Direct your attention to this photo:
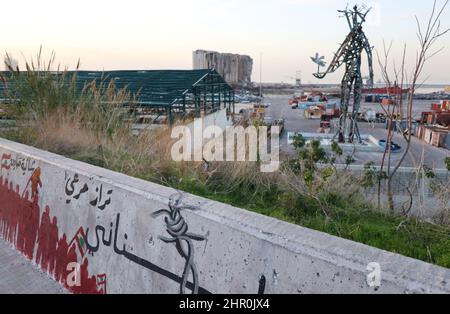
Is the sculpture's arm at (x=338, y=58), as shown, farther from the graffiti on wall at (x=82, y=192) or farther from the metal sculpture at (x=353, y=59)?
the graffiti on wall at (x=82, y=192)

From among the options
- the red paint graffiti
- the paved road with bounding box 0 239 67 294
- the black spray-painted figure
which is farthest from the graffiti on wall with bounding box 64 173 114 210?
the paved road with bounding box 0 239 67 294

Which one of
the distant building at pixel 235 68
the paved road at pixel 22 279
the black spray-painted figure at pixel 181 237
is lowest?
the paved road at pixel 22 279

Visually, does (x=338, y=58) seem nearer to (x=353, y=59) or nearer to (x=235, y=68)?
(x=353, y=59)

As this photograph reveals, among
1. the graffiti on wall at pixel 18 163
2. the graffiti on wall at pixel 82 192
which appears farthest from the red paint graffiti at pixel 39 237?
the graffiti on wall at pixel 82 192

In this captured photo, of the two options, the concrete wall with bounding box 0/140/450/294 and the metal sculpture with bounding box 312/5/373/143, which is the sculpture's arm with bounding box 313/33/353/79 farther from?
the concrete wall with bounding box 0/140/450/294

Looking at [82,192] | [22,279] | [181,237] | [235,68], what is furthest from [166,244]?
[235,68]

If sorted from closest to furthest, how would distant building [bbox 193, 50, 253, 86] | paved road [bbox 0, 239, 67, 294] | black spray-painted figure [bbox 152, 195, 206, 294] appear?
black spray-painted figure [bbox 152, 195, 206, 294]
paved road [bbox 0, 239, 67, 294]
distant building [bbox 193, 50, 253, 86]

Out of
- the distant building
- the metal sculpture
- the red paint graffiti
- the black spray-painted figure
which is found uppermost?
the distant building

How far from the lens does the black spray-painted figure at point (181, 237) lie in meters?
2.07

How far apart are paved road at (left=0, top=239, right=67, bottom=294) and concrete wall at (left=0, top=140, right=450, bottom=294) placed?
0.33 ft

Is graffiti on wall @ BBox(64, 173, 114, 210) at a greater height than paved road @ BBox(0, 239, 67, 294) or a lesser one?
greater

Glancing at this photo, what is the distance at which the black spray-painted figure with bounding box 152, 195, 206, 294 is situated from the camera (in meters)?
2.07

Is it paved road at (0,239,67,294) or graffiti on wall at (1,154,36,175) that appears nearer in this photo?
paved road at (0,239,67,294)
